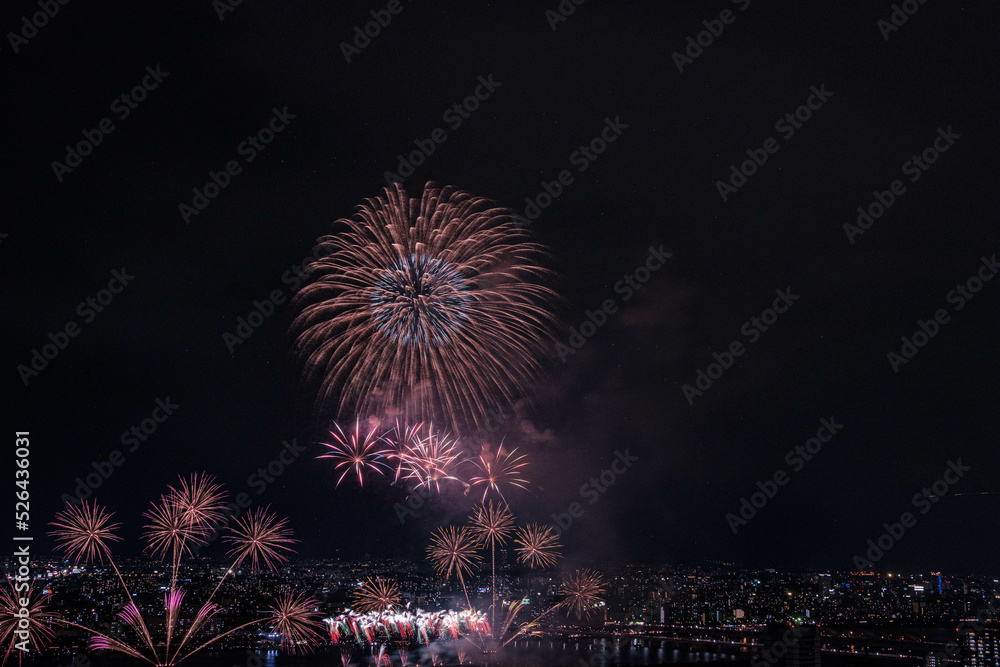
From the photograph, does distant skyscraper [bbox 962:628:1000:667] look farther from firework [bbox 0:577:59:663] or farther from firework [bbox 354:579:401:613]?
firework [bbox 0:577:59:663]

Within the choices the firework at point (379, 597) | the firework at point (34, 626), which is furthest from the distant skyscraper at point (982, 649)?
the firework at point (34, 626)

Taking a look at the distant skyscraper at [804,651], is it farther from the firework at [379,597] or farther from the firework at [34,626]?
the firework at [34,626]

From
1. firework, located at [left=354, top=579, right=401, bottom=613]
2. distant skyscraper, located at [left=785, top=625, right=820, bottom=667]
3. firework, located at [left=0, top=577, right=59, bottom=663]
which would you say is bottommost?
firework, located at [left=0, top=577, right=59, bottom=663]

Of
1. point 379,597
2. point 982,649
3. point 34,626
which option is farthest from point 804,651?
point 34,626

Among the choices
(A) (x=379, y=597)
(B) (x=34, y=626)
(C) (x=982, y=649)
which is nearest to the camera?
(A) (x=379, y=597)

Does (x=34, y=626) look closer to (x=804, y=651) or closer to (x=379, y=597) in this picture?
(x=379, y=597)

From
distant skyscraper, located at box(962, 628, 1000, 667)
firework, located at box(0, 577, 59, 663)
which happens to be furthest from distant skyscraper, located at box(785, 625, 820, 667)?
firework, located at box(0, 577, 59, 663)

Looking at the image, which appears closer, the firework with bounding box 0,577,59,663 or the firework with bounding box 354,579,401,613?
the firework with bounding box 0,577,59,663

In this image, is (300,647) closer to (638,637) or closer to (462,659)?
(462,659)

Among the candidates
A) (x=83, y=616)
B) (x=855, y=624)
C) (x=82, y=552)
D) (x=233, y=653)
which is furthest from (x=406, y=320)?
(x=855, y=624)

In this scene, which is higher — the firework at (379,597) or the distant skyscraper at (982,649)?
the distant skyscraper at (982,649)

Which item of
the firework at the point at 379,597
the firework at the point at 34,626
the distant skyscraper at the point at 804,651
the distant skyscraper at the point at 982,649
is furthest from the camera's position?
the distant skyscraper at the point at 804,651
